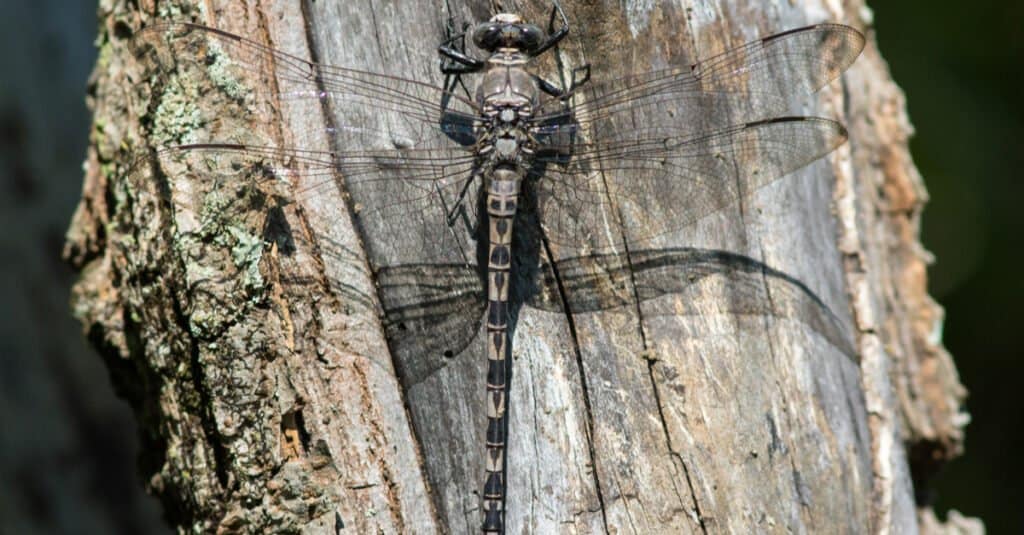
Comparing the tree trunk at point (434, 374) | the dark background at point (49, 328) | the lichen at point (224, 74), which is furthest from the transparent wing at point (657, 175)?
the dark background at point (49, 328)

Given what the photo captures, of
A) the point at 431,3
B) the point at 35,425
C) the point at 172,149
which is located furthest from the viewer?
the point at 35,425

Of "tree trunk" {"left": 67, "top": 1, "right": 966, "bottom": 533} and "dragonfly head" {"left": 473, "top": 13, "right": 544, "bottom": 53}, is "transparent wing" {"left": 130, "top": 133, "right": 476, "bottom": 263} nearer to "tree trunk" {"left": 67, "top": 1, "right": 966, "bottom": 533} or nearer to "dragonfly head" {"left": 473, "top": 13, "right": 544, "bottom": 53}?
"tree trunk" {"left": 67, "top": 1, "right": 966, "bottom": 533}

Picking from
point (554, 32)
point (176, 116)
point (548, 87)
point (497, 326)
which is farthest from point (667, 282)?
point (176, 116)

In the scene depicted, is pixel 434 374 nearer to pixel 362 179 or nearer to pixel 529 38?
pixel 362 179

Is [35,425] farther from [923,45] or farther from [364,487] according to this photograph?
[923,45]

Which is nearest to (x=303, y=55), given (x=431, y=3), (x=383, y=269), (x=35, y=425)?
(x=431, y=3)

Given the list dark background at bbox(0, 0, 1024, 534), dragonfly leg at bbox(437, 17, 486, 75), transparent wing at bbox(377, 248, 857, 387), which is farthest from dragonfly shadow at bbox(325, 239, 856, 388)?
dark background at bbox(0, 0, 1024, 534)
